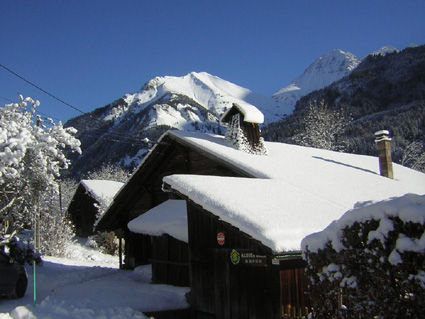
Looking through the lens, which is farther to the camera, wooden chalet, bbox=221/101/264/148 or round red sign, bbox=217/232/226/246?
wooden chalet, bbox=221/101/264/148

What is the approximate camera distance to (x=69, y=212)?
4062cm

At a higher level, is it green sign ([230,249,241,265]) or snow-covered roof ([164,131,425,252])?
snow-covered roof ([164,131,425,252])

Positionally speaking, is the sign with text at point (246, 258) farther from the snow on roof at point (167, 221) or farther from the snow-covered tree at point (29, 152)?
the snow-covered tree at point (29, 152)

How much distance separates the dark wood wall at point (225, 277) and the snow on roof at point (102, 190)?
23.0 meters

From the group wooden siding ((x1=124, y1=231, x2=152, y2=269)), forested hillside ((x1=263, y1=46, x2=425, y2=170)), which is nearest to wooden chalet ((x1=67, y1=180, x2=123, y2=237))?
wooden siding ((x1=124, y1=231, x2=152, y2=269))

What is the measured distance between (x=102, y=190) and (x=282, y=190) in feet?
86.4

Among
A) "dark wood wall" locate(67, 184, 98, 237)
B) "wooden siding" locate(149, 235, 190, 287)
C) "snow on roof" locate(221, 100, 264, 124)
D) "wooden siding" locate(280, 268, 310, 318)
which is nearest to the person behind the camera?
"wooden siding" locate(280, 268, 310, 318)

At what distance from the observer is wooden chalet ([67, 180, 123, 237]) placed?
35.5m

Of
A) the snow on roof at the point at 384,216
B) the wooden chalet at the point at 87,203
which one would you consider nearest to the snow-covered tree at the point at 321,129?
the wooden chalet at the point at 87,203

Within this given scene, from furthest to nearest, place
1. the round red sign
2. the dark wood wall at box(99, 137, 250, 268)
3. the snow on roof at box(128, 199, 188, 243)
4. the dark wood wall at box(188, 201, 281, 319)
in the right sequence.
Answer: the dark wood wall at box(99, 137, 250, 268), the snow on roof at box(128, 199, 188, 243), the round red sign, the dark wood wall at box(188, 201, 281, 319)

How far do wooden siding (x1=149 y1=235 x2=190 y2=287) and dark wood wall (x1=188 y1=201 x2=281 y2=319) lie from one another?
3136mm

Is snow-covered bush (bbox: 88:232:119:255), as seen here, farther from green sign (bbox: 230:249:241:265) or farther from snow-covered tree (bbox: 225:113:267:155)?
green sign (bbox: 230:249:241:265)

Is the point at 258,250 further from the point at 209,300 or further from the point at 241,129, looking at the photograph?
the point at 241,129

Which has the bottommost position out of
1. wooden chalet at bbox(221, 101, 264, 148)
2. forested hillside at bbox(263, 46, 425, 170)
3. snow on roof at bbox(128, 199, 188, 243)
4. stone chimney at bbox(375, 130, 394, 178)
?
snow on roof at bbox(128, 199, 188, 243)
